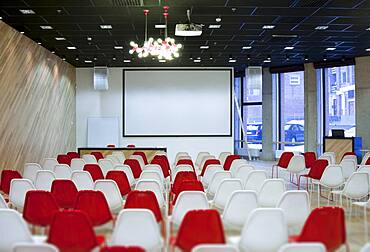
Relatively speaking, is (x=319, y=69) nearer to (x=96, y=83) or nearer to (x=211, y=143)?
(x=211, y=143)

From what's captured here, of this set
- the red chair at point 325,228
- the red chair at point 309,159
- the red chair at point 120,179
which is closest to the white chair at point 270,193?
the red chair at point 325,228

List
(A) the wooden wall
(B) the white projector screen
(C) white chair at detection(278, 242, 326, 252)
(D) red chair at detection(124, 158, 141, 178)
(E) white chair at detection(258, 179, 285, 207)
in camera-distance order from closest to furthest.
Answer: (C) white chair at detection(278, 242, 326, 252) → (E) white chair at detection(258, 179, 285, 207) → (D) red chair at detection(124, 158, 141, 178) → (A) the wooden wall → (B) the white projector screen

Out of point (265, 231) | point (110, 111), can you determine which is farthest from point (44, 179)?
point (110, 111)

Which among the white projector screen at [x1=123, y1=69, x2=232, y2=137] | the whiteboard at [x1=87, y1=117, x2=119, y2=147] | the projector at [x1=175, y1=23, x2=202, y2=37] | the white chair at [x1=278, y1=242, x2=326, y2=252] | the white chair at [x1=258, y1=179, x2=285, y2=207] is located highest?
the projector at [x1=175, y1=23, x2=202, y2=37]

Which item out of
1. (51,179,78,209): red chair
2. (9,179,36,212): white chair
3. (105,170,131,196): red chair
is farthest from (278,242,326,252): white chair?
(105,170,131,196): red chair

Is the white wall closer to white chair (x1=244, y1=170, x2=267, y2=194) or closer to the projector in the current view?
the projector

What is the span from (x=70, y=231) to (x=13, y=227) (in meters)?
0.58

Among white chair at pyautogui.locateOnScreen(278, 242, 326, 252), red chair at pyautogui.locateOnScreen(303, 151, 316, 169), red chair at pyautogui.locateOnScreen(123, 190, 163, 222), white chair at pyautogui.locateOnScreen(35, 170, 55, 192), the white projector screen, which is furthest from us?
the white projector screen

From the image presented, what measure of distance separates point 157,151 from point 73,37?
15.3 ft

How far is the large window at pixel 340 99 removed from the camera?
18219 millimetres

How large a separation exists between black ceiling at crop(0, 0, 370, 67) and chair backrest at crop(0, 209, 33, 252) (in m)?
6.56

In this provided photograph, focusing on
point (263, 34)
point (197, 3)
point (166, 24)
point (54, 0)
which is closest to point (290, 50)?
point (263, 34)

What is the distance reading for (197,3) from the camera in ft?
31.7

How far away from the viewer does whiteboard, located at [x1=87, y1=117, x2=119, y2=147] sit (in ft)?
61.3
